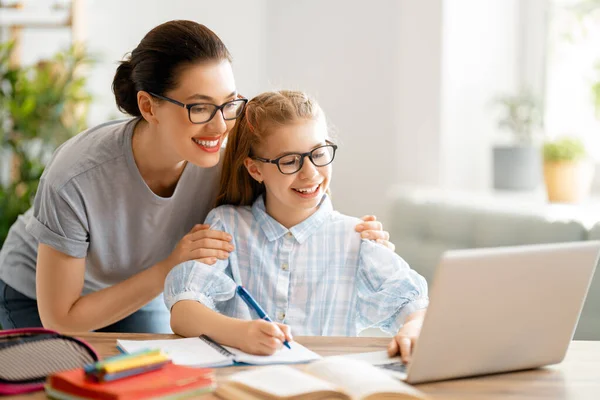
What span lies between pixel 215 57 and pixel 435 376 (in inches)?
33.3

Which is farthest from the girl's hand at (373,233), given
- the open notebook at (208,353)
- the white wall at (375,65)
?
the white wall at (375,65)

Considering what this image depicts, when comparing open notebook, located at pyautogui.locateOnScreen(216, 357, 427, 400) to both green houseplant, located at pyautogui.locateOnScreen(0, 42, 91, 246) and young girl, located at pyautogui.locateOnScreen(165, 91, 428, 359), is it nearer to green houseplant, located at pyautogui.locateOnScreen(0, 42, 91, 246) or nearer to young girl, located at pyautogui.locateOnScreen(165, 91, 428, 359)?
young girl, located at pyautogui.locateOnScreen(165, 91, 428, 359)

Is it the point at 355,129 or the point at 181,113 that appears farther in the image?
the point at 355,129

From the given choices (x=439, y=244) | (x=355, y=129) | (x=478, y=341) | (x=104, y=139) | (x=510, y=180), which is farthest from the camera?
(x=355, y=129)

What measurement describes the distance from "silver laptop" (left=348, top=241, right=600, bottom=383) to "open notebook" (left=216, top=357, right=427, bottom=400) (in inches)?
3.2

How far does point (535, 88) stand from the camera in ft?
11.3

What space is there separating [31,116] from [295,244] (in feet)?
7.09

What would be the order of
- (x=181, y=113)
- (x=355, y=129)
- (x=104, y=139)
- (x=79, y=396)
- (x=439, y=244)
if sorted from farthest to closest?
(x=355, y=129) → (x=439, y=244) → (x=104, y=139) → (x=181, y=113) → (x=79, y=396)

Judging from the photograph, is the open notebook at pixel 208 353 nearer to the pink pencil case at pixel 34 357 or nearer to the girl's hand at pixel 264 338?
the girl's hand at pixel 264 338

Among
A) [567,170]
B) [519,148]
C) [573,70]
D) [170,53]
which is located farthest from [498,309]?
[573,70]

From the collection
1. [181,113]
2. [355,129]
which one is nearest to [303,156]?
[181,113]

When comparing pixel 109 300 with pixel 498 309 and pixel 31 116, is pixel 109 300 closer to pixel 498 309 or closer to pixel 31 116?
pixel 498 309

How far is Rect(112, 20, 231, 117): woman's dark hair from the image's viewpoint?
1620mm

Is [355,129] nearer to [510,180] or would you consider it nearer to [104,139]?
[510,180]
